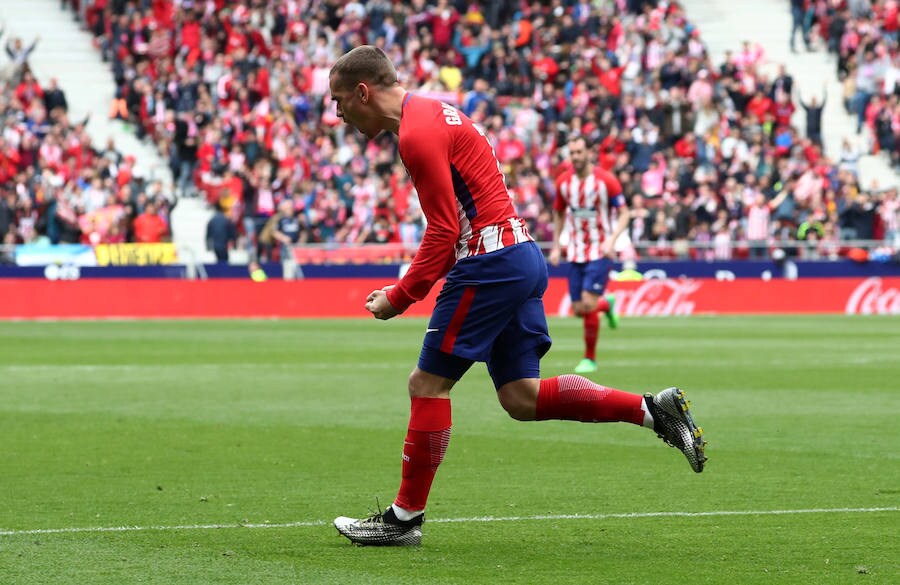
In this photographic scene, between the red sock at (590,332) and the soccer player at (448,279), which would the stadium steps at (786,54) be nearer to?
the red sock at (590,332)

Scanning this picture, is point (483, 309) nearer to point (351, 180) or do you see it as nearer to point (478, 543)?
point (478, 543)

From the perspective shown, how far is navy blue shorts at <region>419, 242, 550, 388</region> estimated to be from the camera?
6980 millimetres

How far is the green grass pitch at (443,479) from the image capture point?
6609 mm

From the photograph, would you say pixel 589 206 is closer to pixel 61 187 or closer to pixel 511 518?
pixel 511 518

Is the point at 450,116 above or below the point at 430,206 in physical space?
above

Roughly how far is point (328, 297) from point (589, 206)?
13765mm

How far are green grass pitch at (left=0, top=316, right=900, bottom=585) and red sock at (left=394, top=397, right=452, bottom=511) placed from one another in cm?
23

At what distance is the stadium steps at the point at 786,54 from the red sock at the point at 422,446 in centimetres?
3105

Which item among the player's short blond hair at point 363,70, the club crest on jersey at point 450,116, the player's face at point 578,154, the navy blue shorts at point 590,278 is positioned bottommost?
the navy blue shorts at point 590,278

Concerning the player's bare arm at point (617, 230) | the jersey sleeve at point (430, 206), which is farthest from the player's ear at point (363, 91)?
the player's bare arm at point (617, 230)

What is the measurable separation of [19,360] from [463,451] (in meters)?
10.4

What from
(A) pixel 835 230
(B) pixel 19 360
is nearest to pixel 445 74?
(A) pixel 835 230

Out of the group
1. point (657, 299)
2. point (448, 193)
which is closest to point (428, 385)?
point (448, 193)

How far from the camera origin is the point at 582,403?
735 cm
